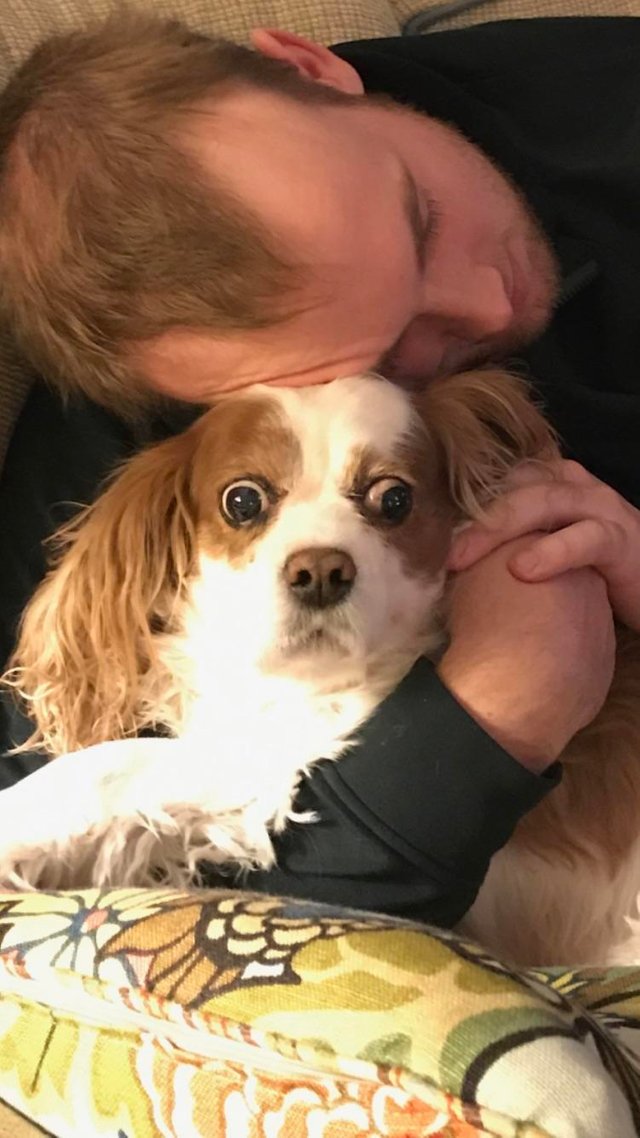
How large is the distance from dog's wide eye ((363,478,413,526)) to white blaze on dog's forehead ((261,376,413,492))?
3 cm

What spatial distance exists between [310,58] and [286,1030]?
113cm

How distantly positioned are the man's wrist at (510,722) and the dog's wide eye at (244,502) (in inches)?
10.0

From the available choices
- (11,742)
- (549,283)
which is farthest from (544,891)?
(549,283)

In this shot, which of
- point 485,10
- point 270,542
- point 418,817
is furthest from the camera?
point 485,10

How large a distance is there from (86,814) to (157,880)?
0.10 metres

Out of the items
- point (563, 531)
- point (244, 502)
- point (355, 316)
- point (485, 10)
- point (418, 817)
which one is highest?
point (485, 10)

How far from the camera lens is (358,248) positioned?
3.69 feet

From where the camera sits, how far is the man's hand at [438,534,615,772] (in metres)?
1.03

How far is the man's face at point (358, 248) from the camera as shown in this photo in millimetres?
1111

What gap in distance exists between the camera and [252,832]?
1.06 metres

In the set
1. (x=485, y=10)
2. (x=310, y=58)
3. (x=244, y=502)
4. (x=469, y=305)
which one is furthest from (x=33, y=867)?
(x=485, y=10)

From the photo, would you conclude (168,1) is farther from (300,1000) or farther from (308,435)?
(300,1000)

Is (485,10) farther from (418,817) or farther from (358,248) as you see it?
(418,817)

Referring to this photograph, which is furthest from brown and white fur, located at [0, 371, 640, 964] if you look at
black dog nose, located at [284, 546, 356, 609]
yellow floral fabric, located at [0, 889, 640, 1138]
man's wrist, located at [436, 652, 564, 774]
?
yellow floral fabric, located at [0, 889, 640, 1138]
